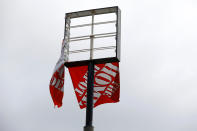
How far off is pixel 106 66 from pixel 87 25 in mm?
2700

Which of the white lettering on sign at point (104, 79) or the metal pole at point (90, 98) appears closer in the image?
the metal pole at point (90, 98)

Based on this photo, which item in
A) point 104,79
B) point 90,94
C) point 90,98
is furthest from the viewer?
point 104,79

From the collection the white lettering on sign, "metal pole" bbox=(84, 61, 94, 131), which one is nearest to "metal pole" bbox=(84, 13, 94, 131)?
"metal pole" bbox=(84, 61, 94, 131)

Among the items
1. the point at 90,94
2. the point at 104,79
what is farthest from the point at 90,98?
the point at 104,79

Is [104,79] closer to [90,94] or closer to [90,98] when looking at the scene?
[90,94]

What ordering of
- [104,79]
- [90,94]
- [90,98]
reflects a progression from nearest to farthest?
[90,98] < [90,94] < [104,79]

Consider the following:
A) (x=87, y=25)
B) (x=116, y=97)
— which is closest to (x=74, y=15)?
(x=87, y=25)

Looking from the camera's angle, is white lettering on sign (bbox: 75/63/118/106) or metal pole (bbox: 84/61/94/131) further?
white lettering on sign (bbox: 75/63/118/106)

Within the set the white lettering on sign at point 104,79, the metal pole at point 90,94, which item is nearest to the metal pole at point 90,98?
the metal pole at point 90,94

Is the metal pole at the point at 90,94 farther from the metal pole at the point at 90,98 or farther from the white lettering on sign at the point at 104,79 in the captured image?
the white lettering on sign at the point at 104,79

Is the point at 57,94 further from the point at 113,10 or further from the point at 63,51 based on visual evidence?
the point at 113,10

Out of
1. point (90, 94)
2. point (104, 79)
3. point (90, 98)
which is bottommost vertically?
point (90, 98)

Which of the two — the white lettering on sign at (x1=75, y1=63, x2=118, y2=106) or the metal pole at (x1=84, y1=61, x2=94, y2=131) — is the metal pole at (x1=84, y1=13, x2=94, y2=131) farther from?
the white lettering on sign at (x1=75, y1=63, x2=118, y2=106)

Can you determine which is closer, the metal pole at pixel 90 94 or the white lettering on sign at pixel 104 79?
the metal pole at pixel 90 94
